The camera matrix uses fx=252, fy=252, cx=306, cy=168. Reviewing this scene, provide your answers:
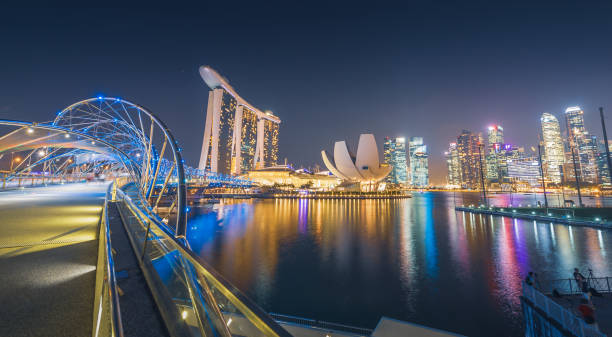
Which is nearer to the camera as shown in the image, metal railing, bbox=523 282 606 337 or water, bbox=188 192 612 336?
metal railing, bbox=523 282 606 337

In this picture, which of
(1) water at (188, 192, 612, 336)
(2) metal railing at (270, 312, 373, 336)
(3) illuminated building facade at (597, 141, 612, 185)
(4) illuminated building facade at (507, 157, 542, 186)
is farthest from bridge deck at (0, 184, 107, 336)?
(4) illuminated building facade at (507, 157, 542, 186)

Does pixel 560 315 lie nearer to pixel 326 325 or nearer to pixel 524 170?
pixel 326 325

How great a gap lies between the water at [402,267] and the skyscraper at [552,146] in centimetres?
12188

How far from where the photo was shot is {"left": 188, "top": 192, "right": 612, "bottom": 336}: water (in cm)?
920

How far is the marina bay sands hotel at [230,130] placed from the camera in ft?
287

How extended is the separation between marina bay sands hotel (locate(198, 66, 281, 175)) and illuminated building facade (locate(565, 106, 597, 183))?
120m

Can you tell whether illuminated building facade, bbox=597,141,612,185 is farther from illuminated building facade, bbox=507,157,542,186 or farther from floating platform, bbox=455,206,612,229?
floating platform, bbox=455,206,612,229

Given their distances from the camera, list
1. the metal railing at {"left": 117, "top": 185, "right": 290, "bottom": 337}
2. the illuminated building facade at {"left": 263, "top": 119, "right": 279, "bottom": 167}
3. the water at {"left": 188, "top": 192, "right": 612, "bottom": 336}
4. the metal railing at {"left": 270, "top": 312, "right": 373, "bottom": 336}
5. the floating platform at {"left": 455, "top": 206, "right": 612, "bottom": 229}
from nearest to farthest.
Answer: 1. the metal railing at {"left": 117, "top": 185, "right": 290, "bottom": 337}
2. the metal railing at {"left": 270, "top": 312, "right": 373, "bottom": 336}
3. the water at {"left": 188, "top": 192, "right": 612, "bottom": 336}
4. the floating platform at {"left": 455, "top": 206, "right": 612, "bottom": 229}
5. the illuminated building facade at {"left": 263, "top": 119, "right": 279, "bottom": 167}

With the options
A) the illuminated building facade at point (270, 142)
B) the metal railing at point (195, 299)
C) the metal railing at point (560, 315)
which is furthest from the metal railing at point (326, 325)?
the illuminated building facade at point (270, 142)

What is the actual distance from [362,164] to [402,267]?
5839 centimetres

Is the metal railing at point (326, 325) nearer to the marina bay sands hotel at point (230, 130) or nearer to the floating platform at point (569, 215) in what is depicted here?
the floating platform at point (569, 215)

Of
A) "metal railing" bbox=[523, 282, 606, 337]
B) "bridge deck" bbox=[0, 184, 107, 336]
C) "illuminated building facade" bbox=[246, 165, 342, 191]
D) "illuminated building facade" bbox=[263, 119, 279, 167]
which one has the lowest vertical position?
"metal railing" bbox=[523, 282, 606, 337]

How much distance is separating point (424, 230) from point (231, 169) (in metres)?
91.2

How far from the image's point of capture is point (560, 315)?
20.7 ft
